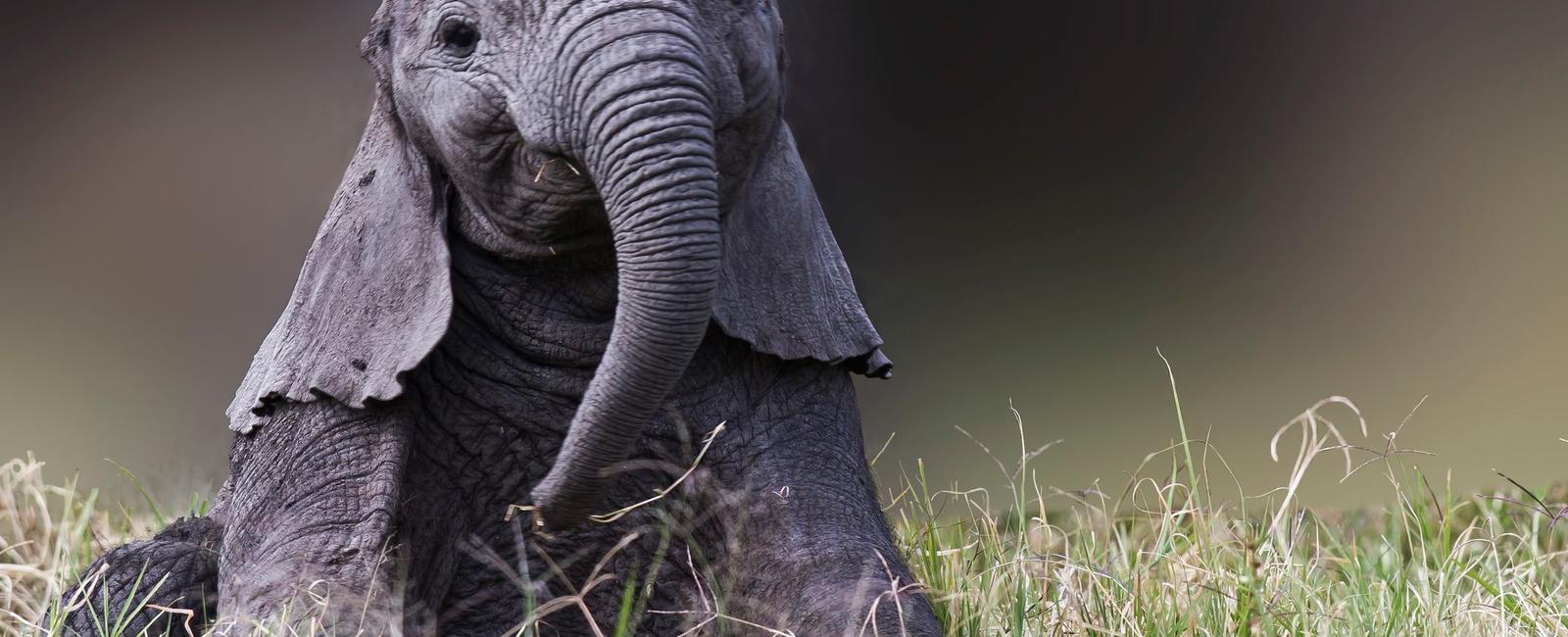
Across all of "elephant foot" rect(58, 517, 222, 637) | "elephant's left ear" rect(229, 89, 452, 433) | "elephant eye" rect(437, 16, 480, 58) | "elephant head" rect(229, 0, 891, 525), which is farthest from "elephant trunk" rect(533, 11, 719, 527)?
"elephant foot" rect(58, 517, 222, 637)

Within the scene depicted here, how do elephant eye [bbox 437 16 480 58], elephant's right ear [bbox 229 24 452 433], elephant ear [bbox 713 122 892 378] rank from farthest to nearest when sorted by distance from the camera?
elephant ear [bbox 713 122 892 378]
elephant's right ear [bbox 229 24 452 433]
elephant eye [bbox 437 16 480 58]

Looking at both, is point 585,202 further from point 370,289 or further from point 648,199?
point 370,289

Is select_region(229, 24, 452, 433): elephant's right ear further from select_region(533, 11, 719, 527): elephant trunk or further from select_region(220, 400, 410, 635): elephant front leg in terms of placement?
select_region(533, 11, 719, 527): elephant trunk

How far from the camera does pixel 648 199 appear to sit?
1844mm

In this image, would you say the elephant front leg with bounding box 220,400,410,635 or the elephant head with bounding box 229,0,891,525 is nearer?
the elephant head with bounding box 229,0,891,525

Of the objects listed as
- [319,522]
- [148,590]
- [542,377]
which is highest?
[542,377]

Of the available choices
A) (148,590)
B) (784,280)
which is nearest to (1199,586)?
(784,280)

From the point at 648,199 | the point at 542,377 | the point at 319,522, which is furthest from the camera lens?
the point at 542,377

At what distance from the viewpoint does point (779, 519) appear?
2.30 metres

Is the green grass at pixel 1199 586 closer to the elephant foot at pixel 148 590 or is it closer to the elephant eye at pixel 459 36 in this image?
the elephant foot at pixel 148 590

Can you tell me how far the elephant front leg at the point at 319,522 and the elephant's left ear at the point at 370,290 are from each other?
46 mm

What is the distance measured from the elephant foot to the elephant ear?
32.2 inches

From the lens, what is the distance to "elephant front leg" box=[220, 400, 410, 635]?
2.12 meters

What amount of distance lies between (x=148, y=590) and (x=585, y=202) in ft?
2.80
